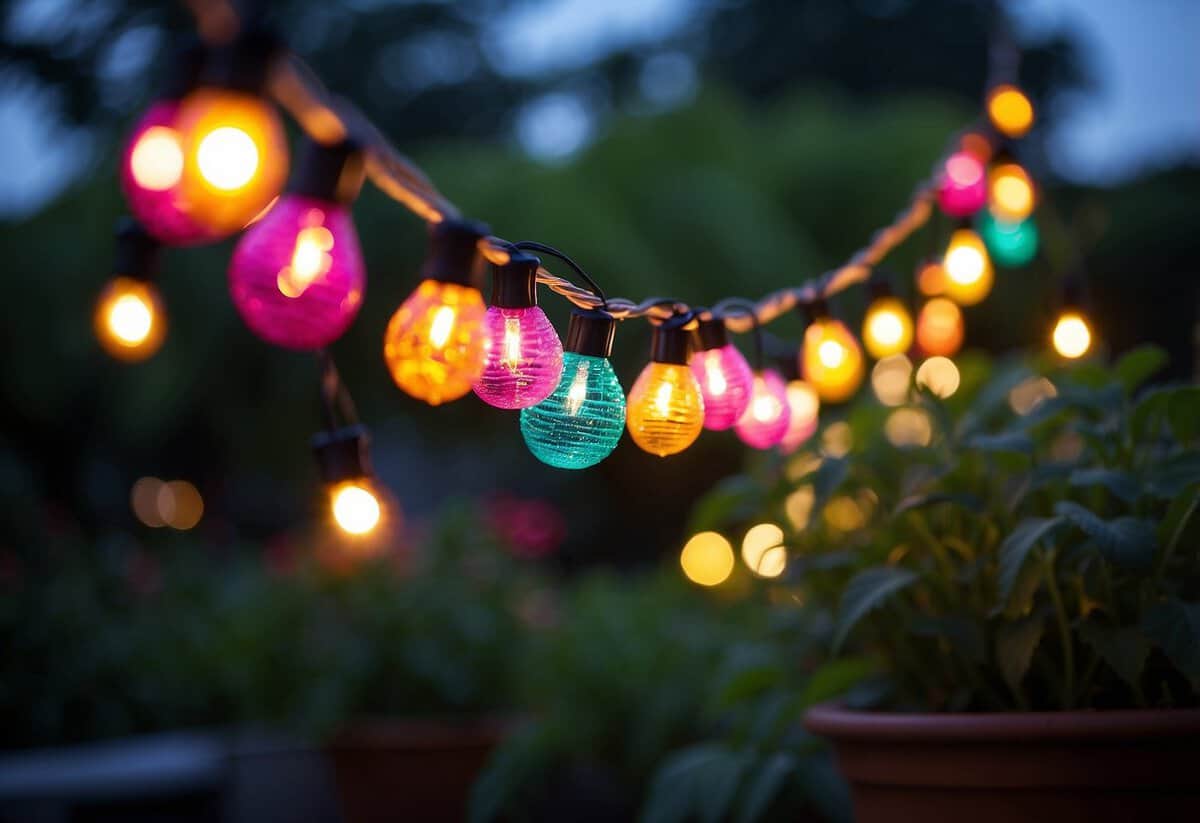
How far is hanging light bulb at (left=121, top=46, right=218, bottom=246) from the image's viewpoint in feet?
2.13

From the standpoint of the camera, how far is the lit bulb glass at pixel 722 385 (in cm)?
122

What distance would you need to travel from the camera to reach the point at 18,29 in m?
7.80

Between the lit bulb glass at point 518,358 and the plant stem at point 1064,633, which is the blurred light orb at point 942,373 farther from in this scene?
the lit bulb glass at point 518,358

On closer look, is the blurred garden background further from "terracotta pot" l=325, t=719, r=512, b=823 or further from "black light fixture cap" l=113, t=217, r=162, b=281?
"black light fixture cap" l=113, t=217, r=162, b=281

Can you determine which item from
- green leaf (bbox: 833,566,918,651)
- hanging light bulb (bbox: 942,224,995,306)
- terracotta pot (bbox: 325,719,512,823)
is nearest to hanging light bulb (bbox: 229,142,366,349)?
green leaf (bbox: 833,566,918,651)

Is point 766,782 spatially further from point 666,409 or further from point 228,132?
point 228,132

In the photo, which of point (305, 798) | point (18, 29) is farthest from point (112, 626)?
point (18, 29)

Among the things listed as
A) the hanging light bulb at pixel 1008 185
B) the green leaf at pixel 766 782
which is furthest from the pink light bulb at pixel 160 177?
the hanging light bulb at pixel 1008 185

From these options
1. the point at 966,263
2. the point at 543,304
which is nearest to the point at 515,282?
the point at 966,263

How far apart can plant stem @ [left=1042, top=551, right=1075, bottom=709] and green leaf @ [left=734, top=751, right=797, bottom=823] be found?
46 centimetres

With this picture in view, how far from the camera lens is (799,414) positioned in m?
1.85

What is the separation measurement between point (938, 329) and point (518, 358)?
4.47 ft

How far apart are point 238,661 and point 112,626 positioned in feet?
2.54

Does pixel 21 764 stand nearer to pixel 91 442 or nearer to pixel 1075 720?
pixel 1075 720
